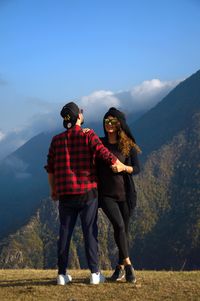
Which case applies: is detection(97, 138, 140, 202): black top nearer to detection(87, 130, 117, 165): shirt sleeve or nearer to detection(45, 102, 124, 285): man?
detection(45, 102, 124, 285): man

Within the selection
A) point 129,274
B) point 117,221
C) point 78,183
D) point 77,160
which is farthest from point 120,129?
point 129,274

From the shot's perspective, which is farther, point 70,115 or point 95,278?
point 70,115

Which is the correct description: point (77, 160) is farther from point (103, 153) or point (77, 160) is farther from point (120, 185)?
point (120, 185)

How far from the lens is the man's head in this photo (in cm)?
930

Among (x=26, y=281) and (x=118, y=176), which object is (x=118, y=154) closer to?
(x=118, y=176)

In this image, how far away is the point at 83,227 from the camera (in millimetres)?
9031

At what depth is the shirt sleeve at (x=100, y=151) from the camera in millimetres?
8938

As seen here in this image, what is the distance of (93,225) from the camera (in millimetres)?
9109

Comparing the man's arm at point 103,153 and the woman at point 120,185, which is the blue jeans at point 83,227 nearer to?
the woman at point 120,185

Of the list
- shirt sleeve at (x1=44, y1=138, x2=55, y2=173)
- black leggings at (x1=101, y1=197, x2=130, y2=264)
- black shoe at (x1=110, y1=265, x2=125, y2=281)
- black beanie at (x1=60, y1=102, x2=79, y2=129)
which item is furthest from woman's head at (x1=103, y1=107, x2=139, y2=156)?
black shoe at (x1=110, y1=265, x2=125, y2=281)

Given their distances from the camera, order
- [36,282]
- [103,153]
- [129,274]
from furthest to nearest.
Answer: [36,282], [129,274], [103,153]

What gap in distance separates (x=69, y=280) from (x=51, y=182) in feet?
6.46

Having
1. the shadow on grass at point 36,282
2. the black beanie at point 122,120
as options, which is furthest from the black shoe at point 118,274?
the black beanie at point 122,120

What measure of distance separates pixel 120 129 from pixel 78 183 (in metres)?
1.50
